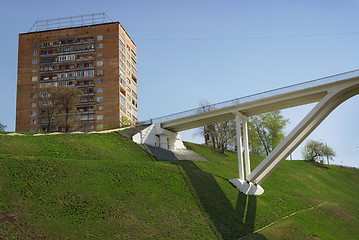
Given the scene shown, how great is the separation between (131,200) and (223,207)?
1060cm

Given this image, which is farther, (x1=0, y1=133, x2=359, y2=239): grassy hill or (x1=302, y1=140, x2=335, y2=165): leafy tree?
(x1=302, y1=140, x2=335, y2=165): leafy tree

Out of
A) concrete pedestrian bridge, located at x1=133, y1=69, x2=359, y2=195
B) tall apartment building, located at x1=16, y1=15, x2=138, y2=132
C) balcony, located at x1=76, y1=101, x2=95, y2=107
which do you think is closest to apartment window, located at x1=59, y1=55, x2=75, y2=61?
tall apartment building, located at x1=16, y1=15, x2=138, y2=132

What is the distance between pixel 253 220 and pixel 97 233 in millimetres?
17694

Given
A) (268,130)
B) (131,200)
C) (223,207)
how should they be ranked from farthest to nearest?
(268,130), (223,207), (131,200)

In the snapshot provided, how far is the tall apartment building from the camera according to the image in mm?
89000

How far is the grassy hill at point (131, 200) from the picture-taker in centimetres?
2845

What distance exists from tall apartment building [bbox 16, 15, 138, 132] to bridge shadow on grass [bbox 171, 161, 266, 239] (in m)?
44.0

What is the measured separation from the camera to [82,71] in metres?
91.9

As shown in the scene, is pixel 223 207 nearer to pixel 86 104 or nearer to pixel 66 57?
pixel 86 104

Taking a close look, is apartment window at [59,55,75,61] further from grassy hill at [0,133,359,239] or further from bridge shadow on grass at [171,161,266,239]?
bridge shadow on grass at [171,161,266,239]

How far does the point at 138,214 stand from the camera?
108 ft

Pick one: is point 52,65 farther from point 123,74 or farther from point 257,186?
point 257,186

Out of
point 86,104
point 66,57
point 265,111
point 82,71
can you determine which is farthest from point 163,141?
point 66,57

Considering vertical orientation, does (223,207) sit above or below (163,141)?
below
